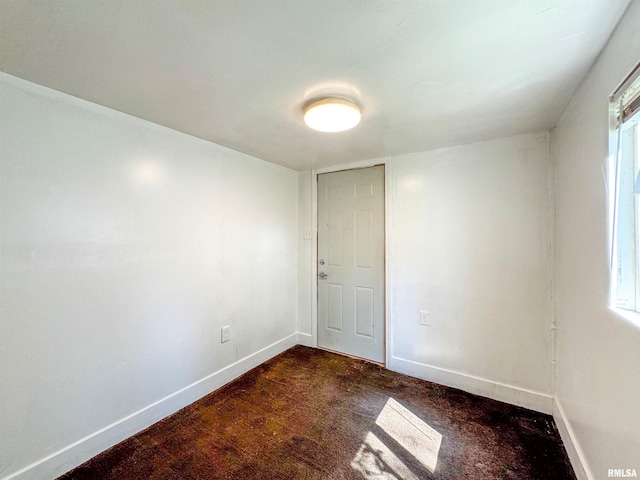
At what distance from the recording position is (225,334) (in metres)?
2.42

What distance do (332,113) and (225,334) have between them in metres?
2.01

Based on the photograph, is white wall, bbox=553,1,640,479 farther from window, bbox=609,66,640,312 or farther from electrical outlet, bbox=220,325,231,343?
electrical outlet, bbox=220,325,231,343

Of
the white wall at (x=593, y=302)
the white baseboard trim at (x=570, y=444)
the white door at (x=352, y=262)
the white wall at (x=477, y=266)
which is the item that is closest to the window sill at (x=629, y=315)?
the white wall at (x=593, y=302)

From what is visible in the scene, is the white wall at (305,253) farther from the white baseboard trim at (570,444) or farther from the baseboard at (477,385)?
the white baseboard trim at (570,444)

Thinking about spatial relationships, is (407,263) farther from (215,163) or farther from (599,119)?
(215,163)

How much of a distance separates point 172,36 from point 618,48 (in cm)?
174

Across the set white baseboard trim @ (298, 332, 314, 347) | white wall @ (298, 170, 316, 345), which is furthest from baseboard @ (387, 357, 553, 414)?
white wall @ (298, 170, 316, 345)

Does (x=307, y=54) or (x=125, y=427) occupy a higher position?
(x=307, y=54)

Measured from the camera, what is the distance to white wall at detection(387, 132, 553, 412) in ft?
6.73

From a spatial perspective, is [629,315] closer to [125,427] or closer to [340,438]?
[340,438]

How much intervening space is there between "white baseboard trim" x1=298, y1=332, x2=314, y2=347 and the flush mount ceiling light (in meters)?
2.40

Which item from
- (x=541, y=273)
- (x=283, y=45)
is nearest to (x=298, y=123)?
(x=283, y=45)

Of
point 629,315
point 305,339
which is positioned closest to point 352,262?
point 305,339

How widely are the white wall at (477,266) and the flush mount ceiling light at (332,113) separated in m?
1.15
